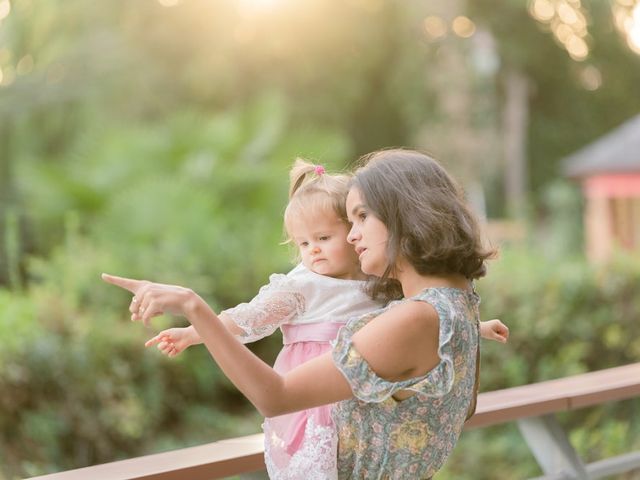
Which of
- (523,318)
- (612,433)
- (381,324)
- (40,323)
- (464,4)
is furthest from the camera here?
(464,4)

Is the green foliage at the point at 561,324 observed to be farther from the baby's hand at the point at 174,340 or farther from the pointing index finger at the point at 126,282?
the pointing index finger at the point at 126,282

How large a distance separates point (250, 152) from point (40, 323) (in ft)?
22.0

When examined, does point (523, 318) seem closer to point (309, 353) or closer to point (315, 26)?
point (309, 353)

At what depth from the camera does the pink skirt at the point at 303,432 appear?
1905 mm

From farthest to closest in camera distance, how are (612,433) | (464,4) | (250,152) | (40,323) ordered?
(464,4)
(250,152)
(612,433)
(40,323)

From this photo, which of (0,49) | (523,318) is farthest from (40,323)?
(0,49)

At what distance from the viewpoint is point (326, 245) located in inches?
79.0

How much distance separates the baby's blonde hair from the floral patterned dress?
0.28 meters

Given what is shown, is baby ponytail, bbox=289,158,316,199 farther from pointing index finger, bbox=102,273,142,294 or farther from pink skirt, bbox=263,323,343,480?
pointing index finger, bbox=102,273,142,294

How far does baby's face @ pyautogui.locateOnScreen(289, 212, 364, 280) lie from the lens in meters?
2.00

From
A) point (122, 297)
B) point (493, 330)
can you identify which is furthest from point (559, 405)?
point (122, 297)

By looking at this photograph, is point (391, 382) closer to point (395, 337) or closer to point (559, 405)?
point (395, 337)

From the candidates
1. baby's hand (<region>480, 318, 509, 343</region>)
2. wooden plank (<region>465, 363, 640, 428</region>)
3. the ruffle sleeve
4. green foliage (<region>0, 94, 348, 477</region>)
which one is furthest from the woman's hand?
green foliage (<region>0, 94, 348, 477</region>)

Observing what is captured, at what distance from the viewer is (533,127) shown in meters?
28.9
